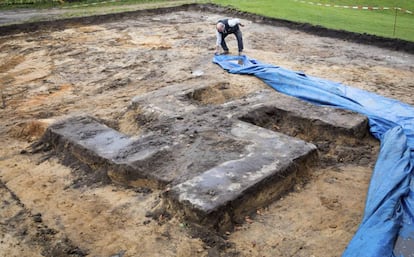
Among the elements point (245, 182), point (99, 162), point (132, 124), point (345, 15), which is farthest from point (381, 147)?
point (345, 15)

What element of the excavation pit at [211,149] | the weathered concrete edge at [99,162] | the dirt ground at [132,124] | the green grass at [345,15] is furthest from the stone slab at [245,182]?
the green grass at [345,15]

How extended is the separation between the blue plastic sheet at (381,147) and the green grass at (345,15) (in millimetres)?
4602

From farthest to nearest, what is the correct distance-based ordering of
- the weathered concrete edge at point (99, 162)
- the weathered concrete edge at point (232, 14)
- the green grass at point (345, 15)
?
the green grass at point (345, 15)
the weathered concrete edge at point (232, 14)
the weathered concrete edge at point (99, 162)

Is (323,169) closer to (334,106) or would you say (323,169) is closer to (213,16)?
(334,106)

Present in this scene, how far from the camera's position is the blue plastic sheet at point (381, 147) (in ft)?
13.6

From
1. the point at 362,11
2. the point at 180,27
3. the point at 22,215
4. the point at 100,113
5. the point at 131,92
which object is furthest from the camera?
the point at 362,11

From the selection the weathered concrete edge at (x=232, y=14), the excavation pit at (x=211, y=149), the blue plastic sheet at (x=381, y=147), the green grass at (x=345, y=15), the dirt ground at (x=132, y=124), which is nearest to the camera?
the blue plastic sheet at (x=381, y=147)

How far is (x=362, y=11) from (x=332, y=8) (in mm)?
1090

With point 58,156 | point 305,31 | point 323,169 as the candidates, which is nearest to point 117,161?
point 58,156

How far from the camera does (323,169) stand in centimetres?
584

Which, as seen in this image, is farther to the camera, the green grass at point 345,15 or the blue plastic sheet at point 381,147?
the green grass at point 345,15

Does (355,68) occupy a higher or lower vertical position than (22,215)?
higher

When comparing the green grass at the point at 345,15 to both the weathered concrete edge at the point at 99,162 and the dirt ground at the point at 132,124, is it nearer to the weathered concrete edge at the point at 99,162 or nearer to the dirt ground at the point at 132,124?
the dirt ground at the point at 132,124

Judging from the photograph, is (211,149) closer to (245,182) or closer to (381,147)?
(245,182)
